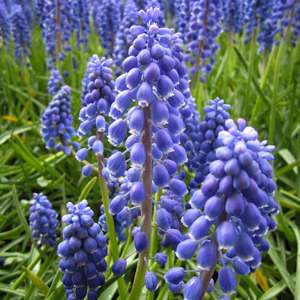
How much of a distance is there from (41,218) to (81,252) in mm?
1066

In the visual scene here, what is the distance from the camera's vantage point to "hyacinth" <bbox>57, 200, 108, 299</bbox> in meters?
2.26

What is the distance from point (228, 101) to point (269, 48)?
1252 mm

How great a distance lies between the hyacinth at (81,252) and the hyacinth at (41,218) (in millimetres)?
955

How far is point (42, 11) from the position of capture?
766cm

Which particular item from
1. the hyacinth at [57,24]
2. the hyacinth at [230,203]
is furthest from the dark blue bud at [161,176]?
the hyacinth at [57,24]

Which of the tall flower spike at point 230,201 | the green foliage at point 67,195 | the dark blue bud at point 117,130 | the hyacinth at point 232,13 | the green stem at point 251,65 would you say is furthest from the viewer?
the hyacinth at point 232,13

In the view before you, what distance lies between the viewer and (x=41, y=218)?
3.19m

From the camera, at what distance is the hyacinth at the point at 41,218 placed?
319 centimetres

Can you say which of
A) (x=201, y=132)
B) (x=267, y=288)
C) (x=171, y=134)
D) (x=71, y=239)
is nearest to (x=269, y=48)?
(x=201, y=132)

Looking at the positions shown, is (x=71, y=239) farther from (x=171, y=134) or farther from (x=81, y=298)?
(x=171, y=134)

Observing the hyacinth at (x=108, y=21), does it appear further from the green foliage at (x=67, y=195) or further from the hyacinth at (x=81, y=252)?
the hyacinth at (x=81, y=252)

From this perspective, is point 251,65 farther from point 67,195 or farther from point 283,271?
point 67,195

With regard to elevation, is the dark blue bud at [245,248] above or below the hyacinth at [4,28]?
above

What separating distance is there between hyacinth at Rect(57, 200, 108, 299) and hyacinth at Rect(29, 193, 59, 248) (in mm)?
955
